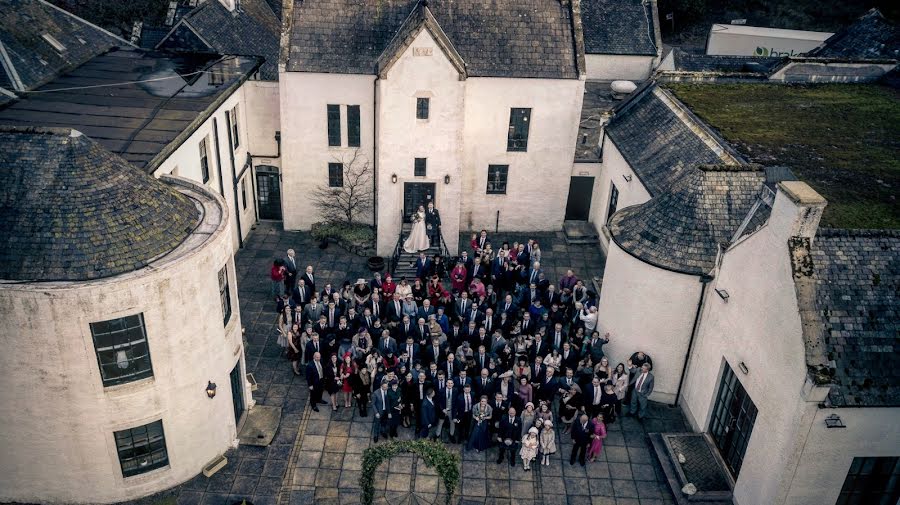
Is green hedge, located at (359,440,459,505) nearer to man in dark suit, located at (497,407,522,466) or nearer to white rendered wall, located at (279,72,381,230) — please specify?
man in dark suit, located at (497,407,522,466)

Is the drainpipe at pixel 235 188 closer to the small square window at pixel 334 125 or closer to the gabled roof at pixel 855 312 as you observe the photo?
the small square window at pixel 334 125

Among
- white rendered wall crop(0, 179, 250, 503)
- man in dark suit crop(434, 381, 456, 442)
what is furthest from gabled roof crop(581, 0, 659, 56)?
white rendered wall crop(0, 179, 250, 503)

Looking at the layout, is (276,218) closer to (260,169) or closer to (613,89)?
(260,169)

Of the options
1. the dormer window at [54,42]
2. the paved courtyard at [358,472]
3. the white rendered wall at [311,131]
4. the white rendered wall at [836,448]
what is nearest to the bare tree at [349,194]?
the white rendered wall at [311,131]

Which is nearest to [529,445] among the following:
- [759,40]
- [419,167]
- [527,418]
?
[527,418]

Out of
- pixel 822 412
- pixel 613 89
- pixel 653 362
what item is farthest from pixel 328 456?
pixel 613 89
